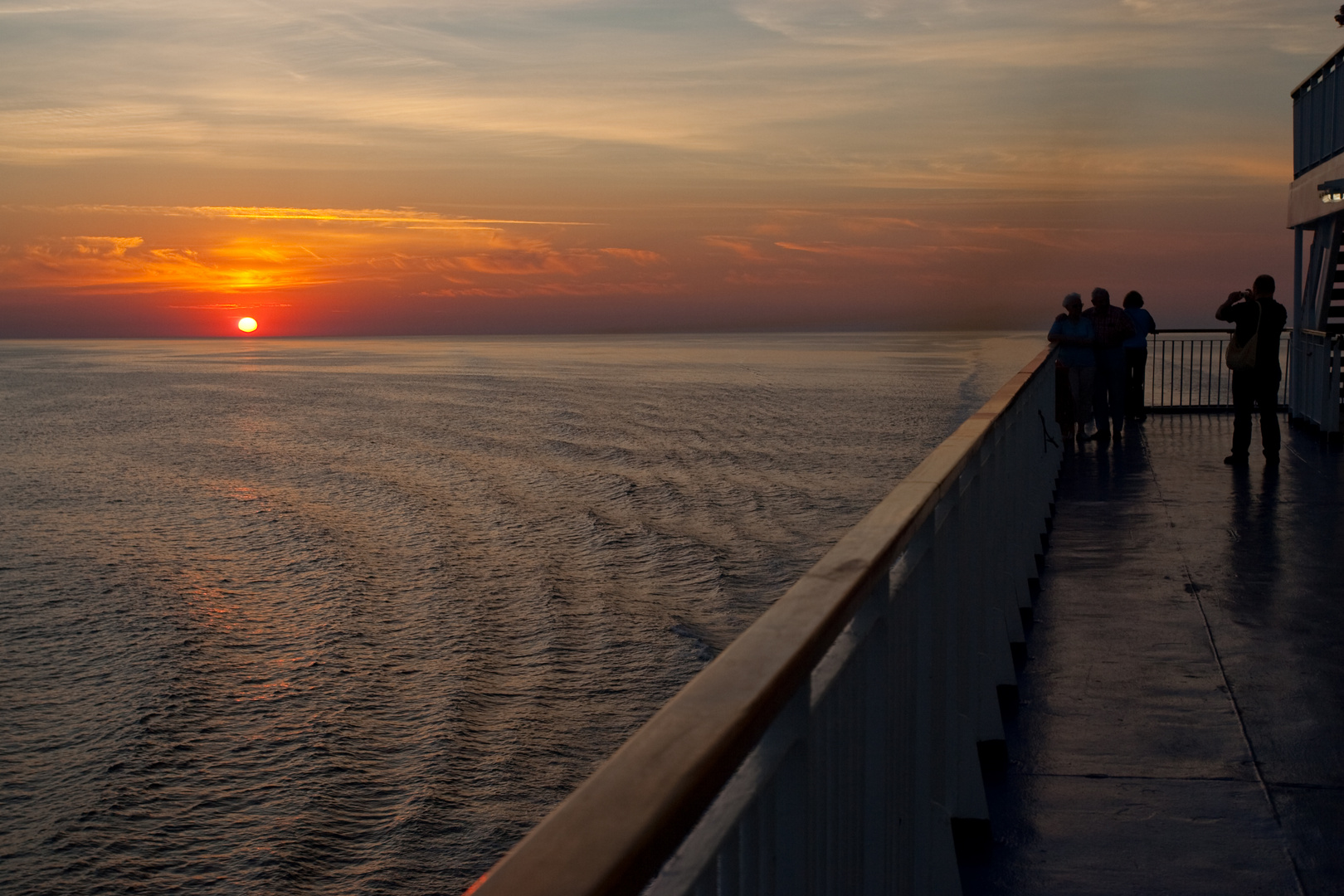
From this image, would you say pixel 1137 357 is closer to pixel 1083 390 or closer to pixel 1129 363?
pixel 1129 363

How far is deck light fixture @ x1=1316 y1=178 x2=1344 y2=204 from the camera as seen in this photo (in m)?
15.8

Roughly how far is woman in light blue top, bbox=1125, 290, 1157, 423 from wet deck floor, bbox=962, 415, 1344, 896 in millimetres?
8300

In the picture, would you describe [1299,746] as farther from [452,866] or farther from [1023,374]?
[452,866]

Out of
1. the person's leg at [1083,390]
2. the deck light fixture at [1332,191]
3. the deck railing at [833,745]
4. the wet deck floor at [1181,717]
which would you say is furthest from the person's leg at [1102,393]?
the deck railing at [833,745]

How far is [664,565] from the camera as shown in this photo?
16.3 m

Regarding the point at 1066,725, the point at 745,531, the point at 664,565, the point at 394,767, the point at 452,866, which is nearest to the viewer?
the point at 1066,725

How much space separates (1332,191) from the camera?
16.0 metres

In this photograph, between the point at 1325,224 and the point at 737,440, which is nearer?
the point at 1325,224

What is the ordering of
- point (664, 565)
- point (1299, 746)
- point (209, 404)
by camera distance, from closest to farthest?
point (1299, 746) < point (664, 565) < point (209, 404)

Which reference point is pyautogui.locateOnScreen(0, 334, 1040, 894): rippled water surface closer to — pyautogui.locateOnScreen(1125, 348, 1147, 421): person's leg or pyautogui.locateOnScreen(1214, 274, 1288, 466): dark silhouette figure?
pyautogui.locateOnScreen(1125, 348, 1147, 421): person's leg

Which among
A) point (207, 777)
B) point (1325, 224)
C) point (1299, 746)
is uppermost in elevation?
point (1325, 224)

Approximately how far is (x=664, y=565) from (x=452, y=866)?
8.67 metres

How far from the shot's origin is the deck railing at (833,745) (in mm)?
1069

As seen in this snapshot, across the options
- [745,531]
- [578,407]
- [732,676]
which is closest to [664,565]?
[745,531]
